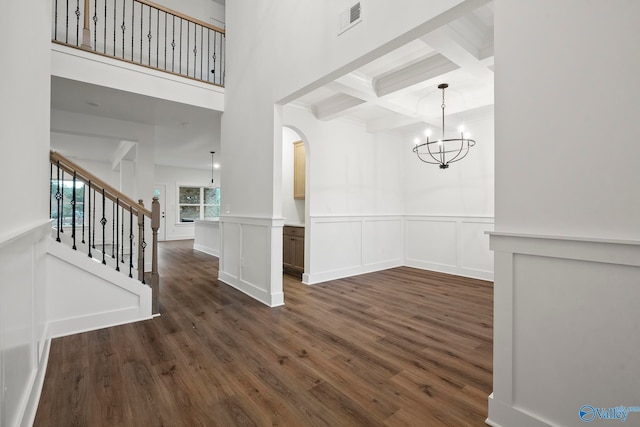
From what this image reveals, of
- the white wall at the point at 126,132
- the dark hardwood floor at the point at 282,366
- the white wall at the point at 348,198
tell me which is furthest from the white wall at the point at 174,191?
the white wall at the point at 348,198

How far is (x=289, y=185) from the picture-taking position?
5.52 meters

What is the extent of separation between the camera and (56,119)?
14.9ft

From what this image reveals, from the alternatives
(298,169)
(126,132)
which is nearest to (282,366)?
(298,169)

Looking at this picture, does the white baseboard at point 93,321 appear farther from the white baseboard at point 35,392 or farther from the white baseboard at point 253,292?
the white baseboard at point 253,292

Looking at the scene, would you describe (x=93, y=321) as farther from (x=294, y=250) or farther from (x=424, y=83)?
(x=424, y=83)

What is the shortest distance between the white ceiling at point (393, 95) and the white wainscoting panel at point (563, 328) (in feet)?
6.50

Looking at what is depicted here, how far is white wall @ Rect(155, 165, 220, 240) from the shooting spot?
10.5m

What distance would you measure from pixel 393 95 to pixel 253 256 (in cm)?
285

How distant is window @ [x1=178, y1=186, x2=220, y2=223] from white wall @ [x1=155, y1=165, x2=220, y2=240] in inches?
7.4

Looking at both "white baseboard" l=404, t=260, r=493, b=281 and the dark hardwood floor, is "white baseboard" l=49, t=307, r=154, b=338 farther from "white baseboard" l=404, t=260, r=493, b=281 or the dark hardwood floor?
"white baseboard" l=404, t=260, r=493, b=281

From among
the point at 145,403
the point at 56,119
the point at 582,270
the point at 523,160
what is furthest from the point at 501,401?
the point at 56,119

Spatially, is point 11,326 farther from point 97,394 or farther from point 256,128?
point 256,128

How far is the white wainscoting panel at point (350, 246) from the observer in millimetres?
4477

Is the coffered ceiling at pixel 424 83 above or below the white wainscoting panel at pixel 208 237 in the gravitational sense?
above
